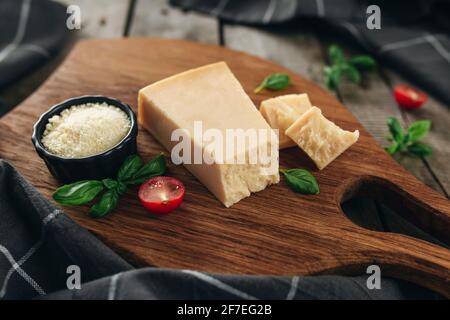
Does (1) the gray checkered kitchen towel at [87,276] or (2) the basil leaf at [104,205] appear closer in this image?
(1) the gray checkered kitchen towel at [87,276]

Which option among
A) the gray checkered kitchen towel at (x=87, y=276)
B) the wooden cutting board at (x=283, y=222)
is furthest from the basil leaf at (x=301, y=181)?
the gray checkered kitchen towel at (x=87, y=276)

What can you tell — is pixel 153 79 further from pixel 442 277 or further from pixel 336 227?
pixel 442 277

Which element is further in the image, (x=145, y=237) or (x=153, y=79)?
(x=153, y=79)

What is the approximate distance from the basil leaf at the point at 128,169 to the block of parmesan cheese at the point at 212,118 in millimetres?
219

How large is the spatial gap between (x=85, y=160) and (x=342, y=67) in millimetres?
1765

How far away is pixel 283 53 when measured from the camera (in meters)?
3.38

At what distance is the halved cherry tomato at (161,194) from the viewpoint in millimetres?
2049

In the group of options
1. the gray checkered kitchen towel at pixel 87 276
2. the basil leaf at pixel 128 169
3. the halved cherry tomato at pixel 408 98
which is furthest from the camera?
the halved cherry tomato at pixel 408 98

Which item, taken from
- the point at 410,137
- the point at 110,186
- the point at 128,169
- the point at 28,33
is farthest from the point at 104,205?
the point at 28,33

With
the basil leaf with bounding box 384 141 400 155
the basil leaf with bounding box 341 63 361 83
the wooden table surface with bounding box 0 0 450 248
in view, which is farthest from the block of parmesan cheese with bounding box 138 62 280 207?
the basil leaf with bounding box 341 63 361 83

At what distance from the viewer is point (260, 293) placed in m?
1.80

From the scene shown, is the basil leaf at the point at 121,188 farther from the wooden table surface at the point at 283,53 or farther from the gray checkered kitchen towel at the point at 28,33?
the gray checkered kitchen towel at the point at 28,33
